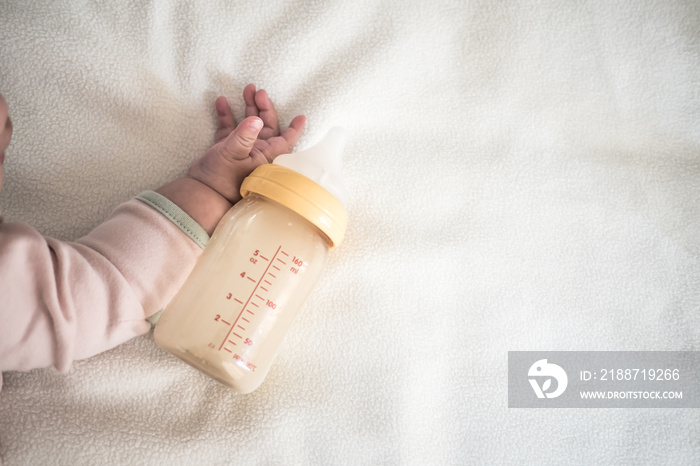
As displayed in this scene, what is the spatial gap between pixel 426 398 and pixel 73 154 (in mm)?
848

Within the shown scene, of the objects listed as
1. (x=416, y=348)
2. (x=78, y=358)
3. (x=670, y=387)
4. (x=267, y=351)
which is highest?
(x=670, y=387)

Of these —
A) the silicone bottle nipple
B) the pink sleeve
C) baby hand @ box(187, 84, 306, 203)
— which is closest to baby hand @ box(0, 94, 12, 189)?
the pink sleeve

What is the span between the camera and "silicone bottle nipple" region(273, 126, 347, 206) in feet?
2.92

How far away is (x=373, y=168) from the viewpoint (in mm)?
1095

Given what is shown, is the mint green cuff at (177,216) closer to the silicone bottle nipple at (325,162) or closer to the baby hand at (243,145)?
the baby hand at (243,145)

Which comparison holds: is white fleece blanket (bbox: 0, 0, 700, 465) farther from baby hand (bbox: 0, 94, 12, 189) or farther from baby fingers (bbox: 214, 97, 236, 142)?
baby hand (bbox: 0, 94, 12, 189)

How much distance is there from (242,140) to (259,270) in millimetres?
230

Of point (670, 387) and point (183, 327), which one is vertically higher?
point (670, 387)

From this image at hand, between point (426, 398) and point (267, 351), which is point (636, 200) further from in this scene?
point (267, 351)

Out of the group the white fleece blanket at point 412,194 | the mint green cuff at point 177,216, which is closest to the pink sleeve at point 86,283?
the mint green cuff at point 177,216

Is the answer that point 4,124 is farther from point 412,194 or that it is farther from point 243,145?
point 412,194

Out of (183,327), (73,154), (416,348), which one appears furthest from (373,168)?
(73,154)

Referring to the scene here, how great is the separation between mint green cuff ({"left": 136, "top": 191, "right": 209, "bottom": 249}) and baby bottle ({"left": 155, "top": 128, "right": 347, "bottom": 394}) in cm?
3

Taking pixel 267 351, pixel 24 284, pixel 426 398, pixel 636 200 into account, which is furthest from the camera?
pixel 636 200
